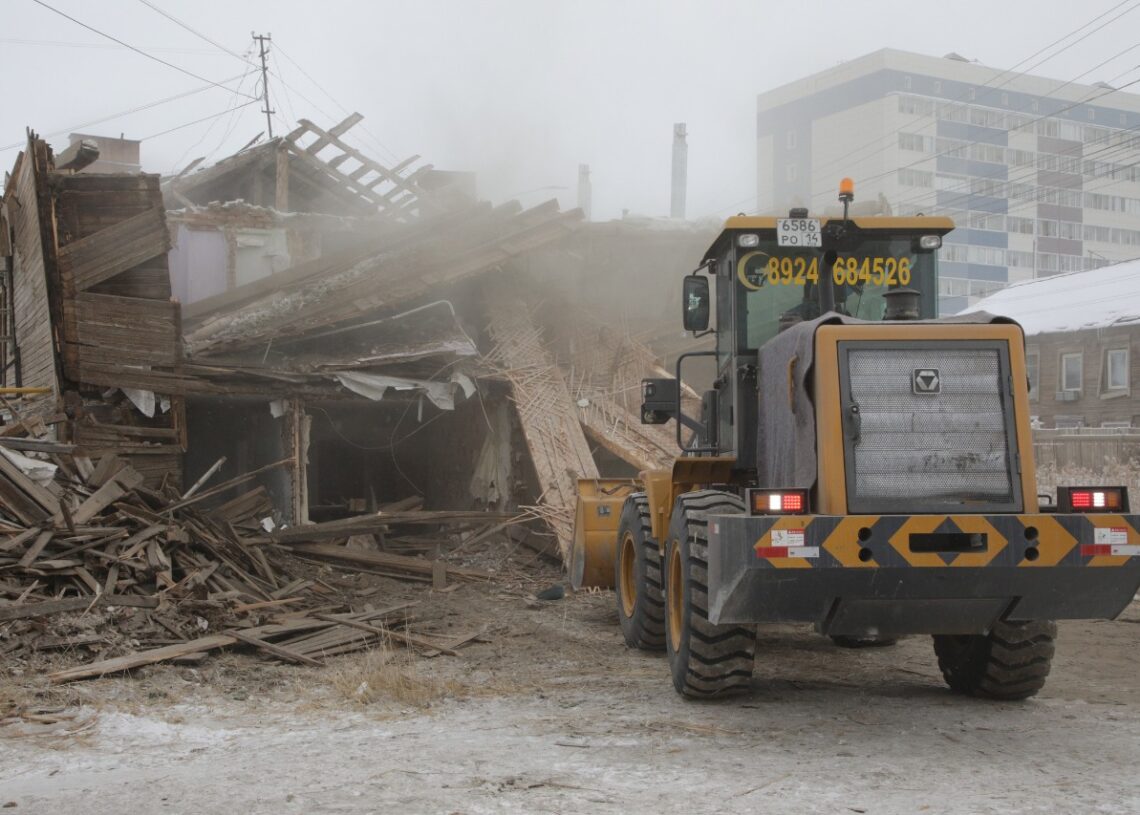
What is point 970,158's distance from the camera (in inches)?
3883

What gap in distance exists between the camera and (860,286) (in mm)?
7645

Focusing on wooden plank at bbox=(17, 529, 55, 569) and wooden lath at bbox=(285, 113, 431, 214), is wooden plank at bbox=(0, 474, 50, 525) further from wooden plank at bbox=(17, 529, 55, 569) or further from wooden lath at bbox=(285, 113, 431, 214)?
wooden lath at bbox=(285, 113, 431, 214)

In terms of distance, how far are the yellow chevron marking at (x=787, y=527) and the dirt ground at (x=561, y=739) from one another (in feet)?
3.26

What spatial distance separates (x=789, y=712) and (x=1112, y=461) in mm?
15523

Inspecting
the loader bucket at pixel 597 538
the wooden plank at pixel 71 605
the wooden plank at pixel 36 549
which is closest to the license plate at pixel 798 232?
the loader bucket at pixel 597 538

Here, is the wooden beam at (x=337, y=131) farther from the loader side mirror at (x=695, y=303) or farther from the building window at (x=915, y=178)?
the building window at (x=915, y=178)

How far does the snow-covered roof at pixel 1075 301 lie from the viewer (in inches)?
1270

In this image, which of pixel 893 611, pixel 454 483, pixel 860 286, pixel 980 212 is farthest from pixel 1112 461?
pixel 980 212

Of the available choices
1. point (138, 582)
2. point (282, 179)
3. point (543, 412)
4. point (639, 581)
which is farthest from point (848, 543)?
point (282, 179)

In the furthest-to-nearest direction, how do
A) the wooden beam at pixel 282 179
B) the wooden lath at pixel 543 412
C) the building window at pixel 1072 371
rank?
the building window at pixel 1072 371 → the wooden beam at pixel 282 179 → the wooden lath at pixel 543 412

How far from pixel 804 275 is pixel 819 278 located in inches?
4.2

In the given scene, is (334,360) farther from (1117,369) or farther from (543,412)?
(1117,369)

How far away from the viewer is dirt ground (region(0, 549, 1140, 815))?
4992 millimetres

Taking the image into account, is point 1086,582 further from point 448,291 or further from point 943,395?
point 448,291
